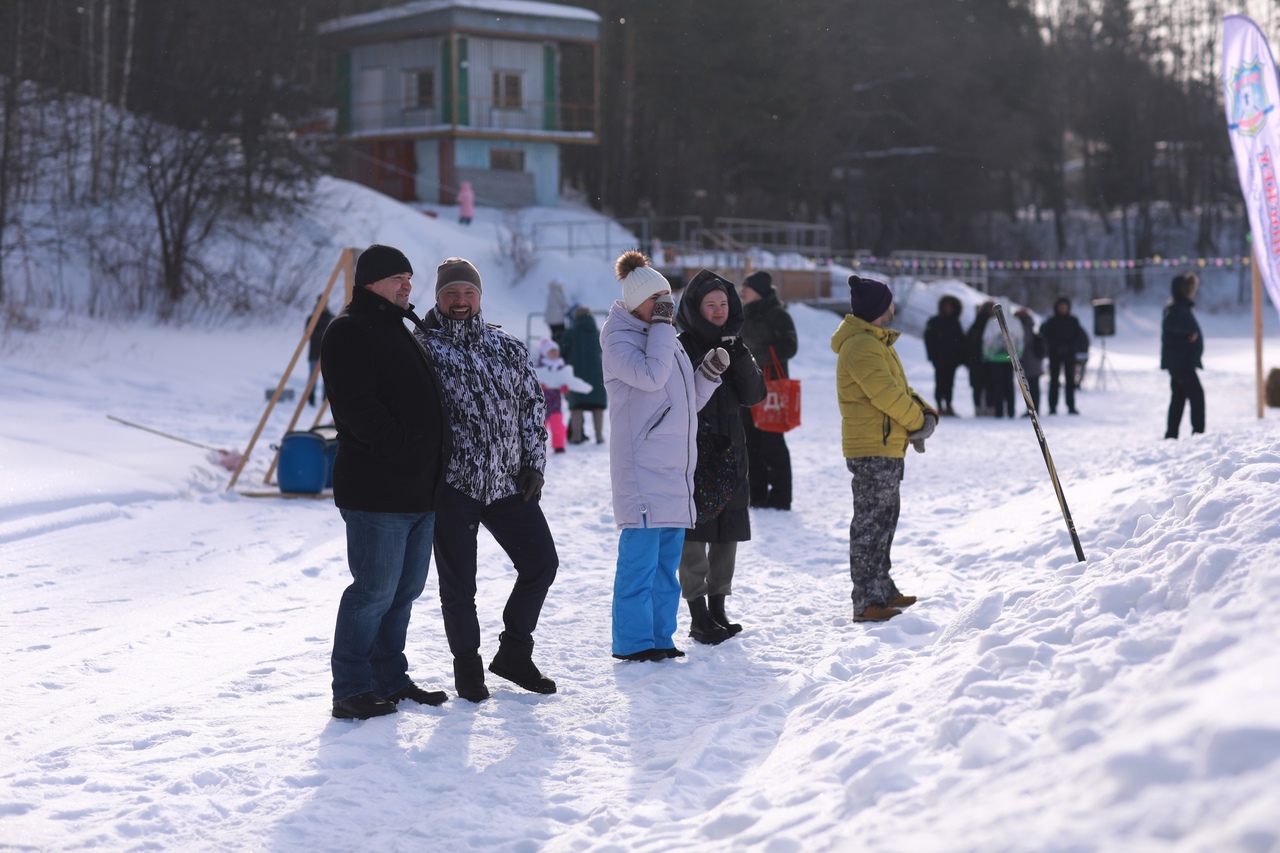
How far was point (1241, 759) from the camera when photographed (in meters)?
2.78

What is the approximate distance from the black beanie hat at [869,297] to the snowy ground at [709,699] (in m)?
1.44

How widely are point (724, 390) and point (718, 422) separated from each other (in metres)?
0.15

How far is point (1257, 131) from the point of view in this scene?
10.7 meters

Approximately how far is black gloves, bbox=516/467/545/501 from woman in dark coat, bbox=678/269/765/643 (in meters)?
1.07

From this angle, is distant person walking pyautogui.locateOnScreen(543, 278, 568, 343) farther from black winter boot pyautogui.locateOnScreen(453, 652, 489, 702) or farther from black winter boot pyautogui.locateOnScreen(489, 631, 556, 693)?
black winter boot pyautogui.locateOnScreen(453, 652, 489, 702)

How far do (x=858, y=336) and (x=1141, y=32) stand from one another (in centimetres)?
5203

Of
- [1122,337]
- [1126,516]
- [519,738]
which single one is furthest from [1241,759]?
[1122,337]

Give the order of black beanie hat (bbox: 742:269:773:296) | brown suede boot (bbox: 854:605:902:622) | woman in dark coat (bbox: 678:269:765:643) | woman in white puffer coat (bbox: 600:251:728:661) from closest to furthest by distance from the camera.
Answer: woman in white puffer coat (bbox: 600:251:728:661)
woman in dark coat (bbox: 678:269:765:643)
brown suede boot (bbox: 854:605:902:622)
black beanie hat (bbox: 742:269:773:296)

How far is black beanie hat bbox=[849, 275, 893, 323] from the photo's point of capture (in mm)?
5977

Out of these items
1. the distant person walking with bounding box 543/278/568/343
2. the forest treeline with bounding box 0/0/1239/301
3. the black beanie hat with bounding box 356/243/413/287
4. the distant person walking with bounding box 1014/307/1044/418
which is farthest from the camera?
the forest treeline with bounding box 0/0/1239/301

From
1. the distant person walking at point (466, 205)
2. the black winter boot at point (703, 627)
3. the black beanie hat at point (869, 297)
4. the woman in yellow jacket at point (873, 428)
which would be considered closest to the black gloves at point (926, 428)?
the woman in yellow jacket at point (873, 428)

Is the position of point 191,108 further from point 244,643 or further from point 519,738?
point 519,738

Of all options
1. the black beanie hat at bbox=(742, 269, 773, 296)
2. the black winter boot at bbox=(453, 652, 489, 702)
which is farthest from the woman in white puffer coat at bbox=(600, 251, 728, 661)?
the black beanie hat at bbox=(742, 269, 773, 296)

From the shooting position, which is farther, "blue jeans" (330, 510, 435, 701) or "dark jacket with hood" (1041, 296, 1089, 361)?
"dark jacket with hood" (1041, 296, 1089, 361)
